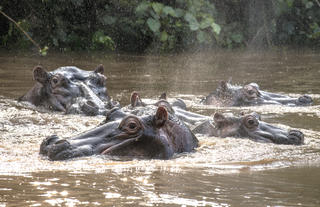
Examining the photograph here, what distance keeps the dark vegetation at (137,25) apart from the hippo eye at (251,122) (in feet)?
34.0

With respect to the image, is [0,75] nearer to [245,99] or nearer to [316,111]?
[245,99]

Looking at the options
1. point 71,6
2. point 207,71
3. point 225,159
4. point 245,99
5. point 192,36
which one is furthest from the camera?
point 192,36

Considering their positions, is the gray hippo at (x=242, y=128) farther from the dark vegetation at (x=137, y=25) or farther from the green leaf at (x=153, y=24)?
the green leaf at (x=153, y=24)

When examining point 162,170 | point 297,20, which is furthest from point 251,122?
point 297,20

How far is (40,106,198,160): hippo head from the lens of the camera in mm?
5411

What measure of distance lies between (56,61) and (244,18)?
948 centimetres

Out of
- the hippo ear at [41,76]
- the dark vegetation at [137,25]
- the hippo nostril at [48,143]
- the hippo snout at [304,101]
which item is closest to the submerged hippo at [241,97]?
the hippo snout at [304,101]

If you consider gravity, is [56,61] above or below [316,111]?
above

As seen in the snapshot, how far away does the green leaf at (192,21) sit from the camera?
19812mm

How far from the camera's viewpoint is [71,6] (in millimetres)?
19078

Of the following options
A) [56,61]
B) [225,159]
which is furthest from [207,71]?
[225,159]

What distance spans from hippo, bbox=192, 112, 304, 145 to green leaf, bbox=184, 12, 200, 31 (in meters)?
A: 12.7

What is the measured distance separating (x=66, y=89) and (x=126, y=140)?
376 cm

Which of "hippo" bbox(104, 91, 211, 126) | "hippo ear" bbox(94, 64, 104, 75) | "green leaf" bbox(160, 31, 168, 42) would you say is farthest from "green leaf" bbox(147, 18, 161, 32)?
"hippo" bbox(104, 91, 211, 126)
